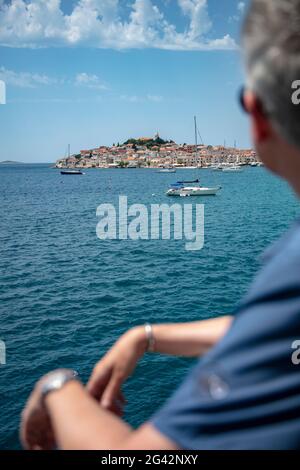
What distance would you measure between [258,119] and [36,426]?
88 cm

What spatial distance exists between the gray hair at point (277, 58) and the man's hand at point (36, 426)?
30.9 inches

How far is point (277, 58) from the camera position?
67 cm

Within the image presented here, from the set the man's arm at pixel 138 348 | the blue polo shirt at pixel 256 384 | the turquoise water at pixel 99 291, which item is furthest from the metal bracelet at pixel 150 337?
the turquoise water at pixel 99 291

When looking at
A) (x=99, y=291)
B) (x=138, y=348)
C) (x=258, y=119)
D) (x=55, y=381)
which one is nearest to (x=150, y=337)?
(x=138, y=348)

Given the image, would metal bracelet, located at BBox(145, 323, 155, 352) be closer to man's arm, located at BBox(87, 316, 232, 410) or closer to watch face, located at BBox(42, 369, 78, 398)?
man's arm, located at BBox(87, 316, 232, 410)

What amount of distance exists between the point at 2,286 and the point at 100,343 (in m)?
9.91

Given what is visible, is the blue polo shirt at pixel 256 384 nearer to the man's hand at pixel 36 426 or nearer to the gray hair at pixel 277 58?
the gray hair at pixel 277 58

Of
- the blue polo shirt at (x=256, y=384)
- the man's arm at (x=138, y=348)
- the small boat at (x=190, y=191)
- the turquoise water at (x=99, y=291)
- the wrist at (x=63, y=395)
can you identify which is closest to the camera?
the blue polo shirt at (x=256, y=384)

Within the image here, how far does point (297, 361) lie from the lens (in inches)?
26.1

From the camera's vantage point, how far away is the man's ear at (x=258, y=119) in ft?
2.39

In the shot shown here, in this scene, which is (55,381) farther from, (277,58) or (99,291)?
(99,291)

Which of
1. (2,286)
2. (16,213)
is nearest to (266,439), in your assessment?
(2,286)

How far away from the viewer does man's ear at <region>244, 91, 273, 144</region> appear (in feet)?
2.39

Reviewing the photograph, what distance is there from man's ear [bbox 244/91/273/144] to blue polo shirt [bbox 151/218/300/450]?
0.20m
